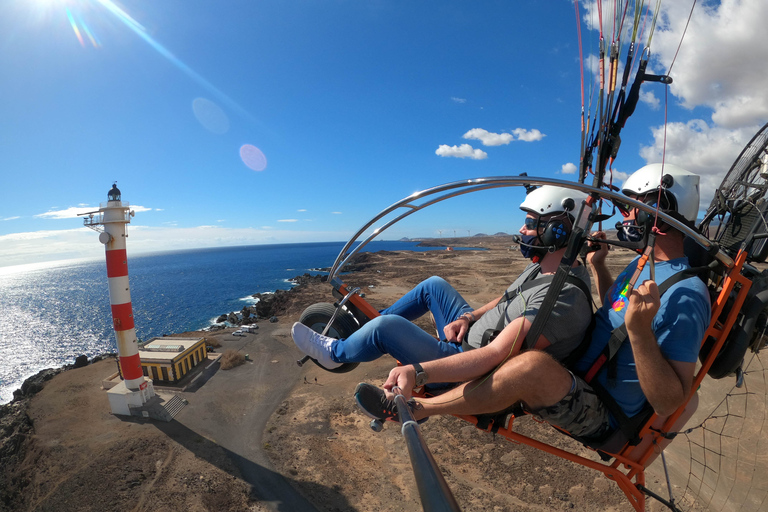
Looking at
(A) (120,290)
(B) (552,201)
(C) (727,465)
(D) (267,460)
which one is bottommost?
(D) (267,460)

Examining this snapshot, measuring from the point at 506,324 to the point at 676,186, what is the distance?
2.32m

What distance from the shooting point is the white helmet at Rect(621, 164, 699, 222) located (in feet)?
12.4

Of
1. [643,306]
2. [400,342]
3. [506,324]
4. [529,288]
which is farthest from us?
[400,342]

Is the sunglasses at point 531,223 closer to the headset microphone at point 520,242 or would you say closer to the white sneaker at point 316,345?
the headset microphone at point 520,242

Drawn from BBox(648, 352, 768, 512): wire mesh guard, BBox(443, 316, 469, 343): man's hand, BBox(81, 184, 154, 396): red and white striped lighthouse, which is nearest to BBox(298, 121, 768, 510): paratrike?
BBox(443, 316, 469, 343): man's hand

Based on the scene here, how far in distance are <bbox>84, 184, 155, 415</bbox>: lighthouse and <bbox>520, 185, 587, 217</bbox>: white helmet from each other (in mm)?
20154

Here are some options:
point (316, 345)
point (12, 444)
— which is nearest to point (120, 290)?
point (12, 444)

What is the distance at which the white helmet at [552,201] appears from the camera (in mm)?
4304

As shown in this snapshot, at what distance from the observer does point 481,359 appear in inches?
147

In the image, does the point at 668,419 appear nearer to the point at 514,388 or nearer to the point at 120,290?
the point at 514,388

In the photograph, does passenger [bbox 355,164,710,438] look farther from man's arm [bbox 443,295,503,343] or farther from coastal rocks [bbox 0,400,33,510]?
coastal rocks [bbox 0,400,33,510]

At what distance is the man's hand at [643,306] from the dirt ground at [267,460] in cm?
1148

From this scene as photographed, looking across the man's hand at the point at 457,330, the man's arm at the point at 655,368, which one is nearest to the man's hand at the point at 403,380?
the man's hand at the point at 457,330

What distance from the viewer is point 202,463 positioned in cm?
1591
